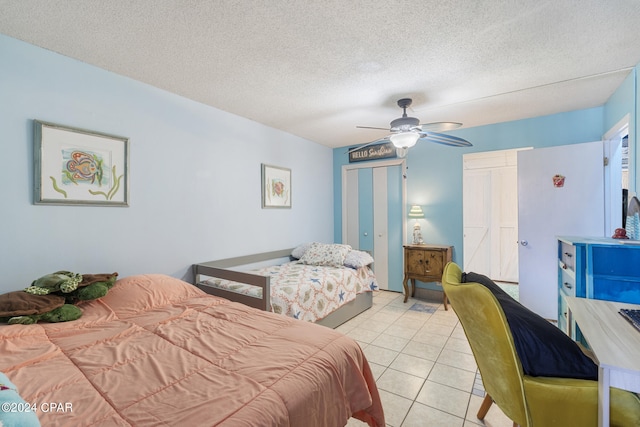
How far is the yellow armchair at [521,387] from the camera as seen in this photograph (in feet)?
3.73

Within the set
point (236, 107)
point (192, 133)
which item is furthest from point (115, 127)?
point (236, 107)

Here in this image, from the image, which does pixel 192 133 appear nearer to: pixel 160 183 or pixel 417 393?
pixel 160 183

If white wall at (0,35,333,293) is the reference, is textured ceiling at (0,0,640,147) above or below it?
above

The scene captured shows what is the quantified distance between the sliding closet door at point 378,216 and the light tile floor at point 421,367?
0.89 metres

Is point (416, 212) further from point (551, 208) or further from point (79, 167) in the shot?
point (79, 167)

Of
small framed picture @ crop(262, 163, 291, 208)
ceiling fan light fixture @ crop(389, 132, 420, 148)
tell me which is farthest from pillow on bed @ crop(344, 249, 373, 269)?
ceiling fan light fixture @ crop(389, 132, 420, 148)

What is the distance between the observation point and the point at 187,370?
1219mm

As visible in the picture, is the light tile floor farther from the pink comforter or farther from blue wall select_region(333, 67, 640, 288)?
blue wall select_region(333, 67, 640, 288)

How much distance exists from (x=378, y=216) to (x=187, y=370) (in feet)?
12.5

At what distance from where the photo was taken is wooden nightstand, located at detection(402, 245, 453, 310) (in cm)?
371

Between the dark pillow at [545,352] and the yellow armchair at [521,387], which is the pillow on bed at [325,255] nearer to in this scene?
the yellow armchair at [521,387]

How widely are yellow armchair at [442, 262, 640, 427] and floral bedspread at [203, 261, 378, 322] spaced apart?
61.1 inches

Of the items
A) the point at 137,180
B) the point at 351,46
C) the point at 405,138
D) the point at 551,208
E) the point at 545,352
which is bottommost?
the point at 545,352

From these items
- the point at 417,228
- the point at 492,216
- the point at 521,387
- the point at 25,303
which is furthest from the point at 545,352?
the point at 492,216
